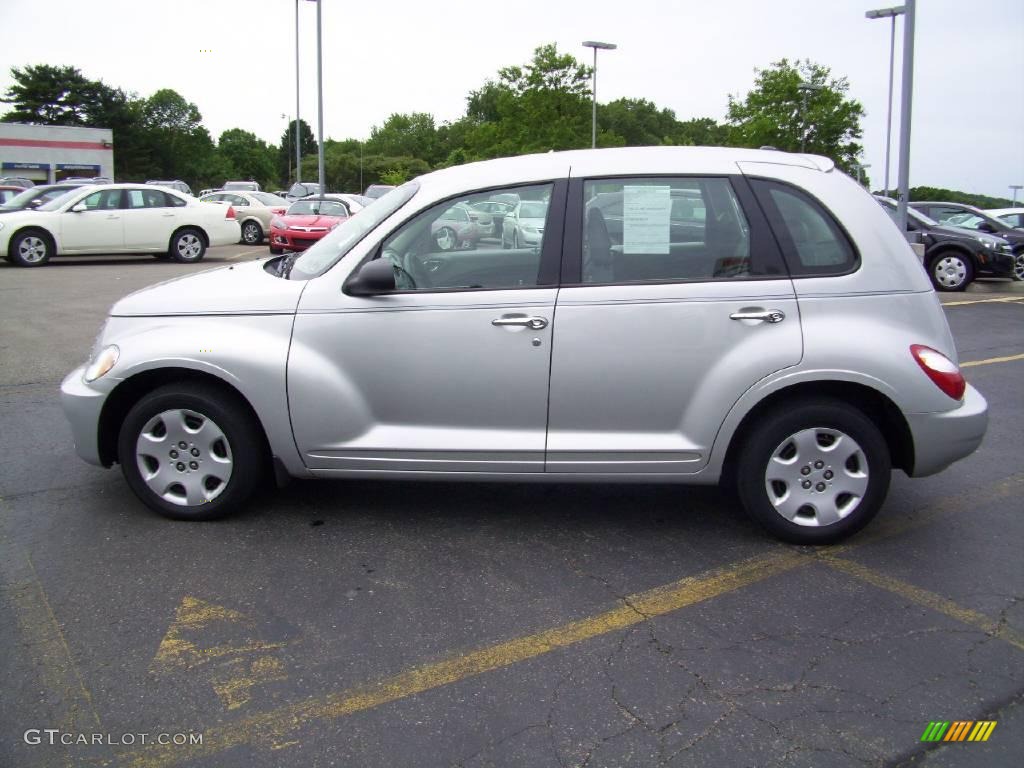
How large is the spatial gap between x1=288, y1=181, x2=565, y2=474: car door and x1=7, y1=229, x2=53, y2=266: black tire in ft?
50.6

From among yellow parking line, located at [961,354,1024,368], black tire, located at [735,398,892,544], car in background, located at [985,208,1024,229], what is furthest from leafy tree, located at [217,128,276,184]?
black tire, located at [735,398,892,544]

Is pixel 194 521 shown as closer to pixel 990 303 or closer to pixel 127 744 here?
pixel 127 744

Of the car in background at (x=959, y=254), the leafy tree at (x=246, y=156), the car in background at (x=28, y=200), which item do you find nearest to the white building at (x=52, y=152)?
the car in background at (x=28, y=200)

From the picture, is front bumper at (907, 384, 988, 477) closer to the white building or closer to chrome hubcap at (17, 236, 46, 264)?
chrome hubcap at (17, 236, 46, 264)

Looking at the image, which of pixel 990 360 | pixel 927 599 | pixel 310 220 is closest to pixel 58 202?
pixel 310 220

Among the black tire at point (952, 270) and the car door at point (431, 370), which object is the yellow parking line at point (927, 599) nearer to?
the car door at point (431, 370)

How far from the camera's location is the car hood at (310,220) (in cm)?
1968

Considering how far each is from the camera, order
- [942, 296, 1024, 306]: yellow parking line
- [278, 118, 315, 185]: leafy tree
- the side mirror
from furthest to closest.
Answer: [278, 118, 315, 185]: leafy tree, [942, 296, 1024, 306]: yellow parking line, the side mirror

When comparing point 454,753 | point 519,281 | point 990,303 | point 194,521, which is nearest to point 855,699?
point 454,753

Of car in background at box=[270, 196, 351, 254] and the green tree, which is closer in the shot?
car in background at box=[270, 196, 351, 254]

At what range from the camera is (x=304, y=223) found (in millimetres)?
19766

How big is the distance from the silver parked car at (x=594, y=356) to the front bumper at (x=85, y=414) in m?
0.02

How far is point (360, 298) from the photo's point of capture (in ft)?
13.8

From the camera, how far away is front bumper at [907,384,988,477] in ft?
13.4
